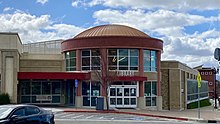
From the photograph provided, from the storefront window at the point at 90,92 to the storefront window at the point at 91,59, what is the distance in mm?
1585

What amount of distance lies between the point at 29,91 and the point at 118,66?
32.3 ft

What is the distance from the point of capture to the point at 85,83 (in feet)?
139

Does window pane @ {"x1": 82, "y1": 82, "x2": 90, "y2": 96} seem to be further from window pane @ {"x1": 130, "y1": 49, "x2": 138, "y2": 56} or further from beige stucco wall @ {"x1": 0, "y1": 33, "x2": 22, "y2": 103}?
beige stucco wall @ {"x1": 0, "y1": 33, "x2": 22, "y2": 103}

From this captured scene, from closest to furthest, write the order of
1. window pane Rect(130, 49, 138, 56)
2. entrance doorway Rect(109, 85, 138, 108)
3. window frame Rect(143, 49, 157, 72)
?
entrance doorway Rect(109, 85, 138, 108)
window pane Rect(130, 49, 138, 56)
window frame Rect(143, 49, 157, 72)

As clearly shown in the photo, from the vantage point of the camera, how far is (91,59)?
42.2m

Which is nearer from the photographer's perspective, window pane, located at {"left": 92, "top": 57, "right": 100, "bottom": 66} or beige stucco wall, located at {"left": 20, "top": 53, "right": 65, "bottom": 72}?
window pane, located at {"left": 92, "top": 57, "right": 100, "bottom": 66}

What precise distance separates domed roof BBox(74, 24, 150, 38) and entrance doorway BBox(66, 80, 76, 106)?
5.04m

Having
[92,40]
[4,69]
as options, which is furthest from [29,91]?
[92,40]

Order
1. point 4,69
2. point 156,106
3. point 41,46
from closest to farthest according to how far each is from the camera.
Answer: point 4,69 → point 156,106 → point 41,46

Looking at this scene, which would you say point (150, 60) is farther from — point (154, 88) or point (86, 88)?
point (86, 88)

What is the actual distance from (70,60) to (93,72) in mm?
4048

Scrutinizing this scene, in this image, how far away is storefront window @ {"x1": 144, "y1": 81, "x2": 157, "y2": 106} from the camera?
42.9 m

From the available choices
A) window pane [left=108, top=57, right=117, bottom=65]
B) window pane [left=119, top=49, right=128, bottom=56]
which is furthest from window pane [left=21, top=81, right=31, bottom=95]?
window pane [left=119, top=49, right=128, bottom=56]

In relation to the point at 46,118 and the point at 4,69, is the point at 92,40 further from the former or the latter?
the point at 46,118
